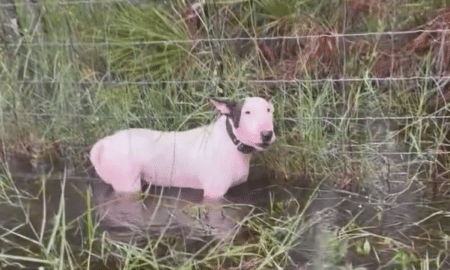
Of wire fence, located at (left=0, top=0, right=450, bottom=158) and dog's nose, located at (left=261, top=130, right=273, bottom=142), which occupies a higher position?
wire fence, located at (left=0, top=0, right=450, bottom=158)

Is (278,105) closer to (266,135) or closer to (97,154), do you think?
(266,135)

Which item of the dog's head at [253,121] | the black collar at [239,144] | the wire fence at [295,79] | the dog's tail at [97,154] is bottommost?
the dog's tail at [97,154]

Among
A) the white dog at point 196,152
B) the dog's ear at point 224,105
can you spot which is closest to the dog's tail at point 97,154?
the white dog at point 196,152

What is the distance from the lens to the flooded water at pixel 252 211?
66 centimetres

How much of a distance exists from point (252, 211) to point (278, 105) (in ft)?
0.39

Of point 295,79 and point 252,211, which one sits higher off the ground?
point 295,79

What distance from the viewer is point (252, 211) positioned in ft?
2.21

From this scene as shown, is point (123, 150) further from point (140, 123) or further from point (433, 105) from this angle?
point (433, 105)

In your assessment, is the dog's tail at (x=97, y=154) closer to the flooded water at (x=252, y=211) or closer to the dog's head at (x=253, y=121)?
the flooded water at (x=252, y=211)

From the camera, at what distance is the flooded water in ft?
2.15

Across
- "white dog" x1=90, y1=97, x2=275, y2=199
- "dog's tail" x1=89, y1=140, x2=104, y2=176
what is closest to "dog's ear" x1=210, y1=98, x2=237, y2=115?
"white dog" x1=90, y1=97, x2=275, y2=199

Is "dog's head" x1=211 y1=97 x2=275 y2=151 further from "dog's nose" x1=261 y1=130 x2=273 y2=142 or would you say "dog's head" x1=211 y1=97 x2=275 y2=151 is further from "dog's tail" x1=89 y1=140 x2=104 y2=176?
"dog's tail" x1=89 y1=140 x2=104 y2=176

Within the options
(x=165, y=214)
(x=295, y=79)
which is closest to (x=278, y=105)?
(x=295, y=79)

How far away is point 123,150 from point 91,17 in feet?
0.50
